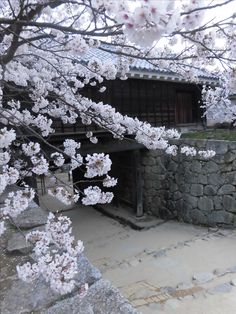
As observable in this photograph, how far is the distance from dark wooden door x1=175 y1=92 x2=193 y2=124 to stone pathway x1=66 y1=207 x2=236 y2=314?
3.30 meters

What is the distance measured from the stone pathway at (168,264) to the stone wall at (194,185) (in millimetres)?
370

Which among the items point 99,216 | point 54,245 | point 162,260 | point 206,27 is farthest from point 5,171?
point 99,216

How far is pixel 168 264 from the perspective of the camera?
5.88m

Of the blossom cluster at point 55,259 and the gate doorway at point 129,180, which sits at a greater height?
the blossom cluster at point 55,259

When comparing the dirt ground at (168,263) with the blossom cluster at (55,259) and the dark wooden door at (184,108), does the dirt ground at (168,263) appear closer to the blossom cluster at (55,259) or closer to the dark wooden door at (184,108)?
the blossom cluster at (55,259)

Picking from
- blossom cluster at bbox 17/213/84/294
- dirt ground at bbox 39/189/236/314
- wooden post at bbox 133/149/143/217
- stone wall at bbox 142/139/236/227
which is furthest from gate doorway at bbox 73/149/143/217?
blossom cluster at bbox 17/213/84/294

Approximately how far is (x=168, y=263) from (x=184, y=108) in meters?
5.70

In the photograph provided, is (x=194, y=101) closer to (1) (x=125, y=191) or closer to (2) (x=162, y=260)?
(1) (x=125, y=191)

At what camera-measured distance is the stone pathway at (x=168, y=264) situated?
429 centimetres

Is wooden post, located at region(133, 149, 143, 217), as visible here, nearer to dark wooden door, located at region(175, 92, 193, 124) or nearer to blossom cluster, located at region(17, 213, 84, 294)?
dark wooden door, located at region(175, 92, 193, 124)

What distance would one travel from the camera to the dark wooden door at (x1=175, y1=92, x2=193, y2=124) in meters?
10.1

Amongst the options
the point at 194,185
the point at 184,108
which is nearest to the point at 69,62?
the point at 194,185

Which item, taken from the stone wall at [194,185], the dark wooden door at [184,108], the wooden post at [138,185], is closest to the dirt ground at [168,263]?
the stone wall at [194,185]

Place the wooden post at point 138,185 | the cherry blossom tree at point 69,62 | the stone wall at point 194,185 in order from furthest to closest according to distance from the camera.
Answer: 1. the wooden post at point 138,185
2. the stone wall at point 194,185
3. the cherry blossom tree at point 69,62
